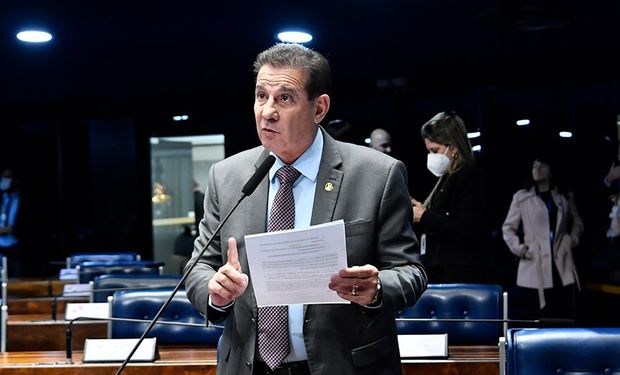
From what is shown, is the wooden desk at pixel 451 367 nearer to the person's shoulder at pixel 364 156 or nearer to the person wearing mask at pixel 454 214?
the person wearing mask at pixel 454 214

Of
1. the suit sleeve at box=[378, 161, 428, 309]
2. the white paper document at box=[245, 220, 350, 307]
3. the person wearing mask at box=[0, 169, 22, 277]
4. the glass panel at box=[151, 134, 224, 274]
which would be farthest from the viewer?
the person wearing mask at box=[0, 169, 22, 277]

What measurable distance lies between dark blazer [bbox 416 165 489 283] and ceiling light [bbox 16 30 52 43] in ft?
12.5

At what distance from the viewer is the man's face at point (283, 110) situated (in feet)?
6.11

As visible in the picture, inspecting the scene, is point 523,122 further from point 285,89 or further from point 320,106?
point 285,89

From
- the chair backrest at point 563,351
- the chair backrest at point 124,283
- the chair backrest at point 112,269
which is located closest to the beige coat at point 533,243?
the chair backrest at point 112,269

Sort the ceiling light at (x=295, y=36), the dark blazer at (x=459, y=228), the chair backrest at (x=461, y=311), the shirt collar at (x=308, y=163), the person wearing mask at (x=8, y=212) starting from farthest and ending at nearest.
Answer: the person wearing mask at (x=8, y=212) → the ceiling light at (x=295, y=36) → the dark blazer at (x=459, y=228) → the chair backrest at (x=461, y=311) → the shirt collar at (x=308, y=163)

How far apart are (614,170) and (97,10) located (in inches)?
145

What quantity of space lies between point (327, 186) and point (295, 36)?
202 inches

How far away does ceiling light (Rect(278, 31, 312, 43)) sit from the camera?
6.81 metres

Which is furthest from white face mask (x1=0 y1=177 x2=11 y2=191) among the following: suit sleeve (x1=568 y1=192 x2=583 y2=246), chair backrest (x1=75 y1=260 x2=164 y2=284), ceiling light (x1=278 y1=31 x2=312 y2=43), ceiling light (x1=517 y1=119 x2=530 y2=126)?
suit sleeve (x1=568 y1=192 x2=583 y2=246)

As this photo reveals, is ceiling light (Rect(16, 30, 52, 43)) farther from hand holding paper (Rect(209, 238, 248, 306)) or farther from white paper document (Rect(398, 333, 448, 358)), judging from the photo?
hand holding paper (Rect(209, 238, 248, 306))

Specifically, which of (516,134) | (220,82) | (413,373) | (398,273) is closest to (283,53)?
(398,273)

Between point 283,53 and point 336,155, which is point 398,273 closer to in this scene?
point 336,155

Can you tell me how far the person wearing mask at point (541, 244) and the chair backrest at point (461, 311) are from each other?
2850 mm
